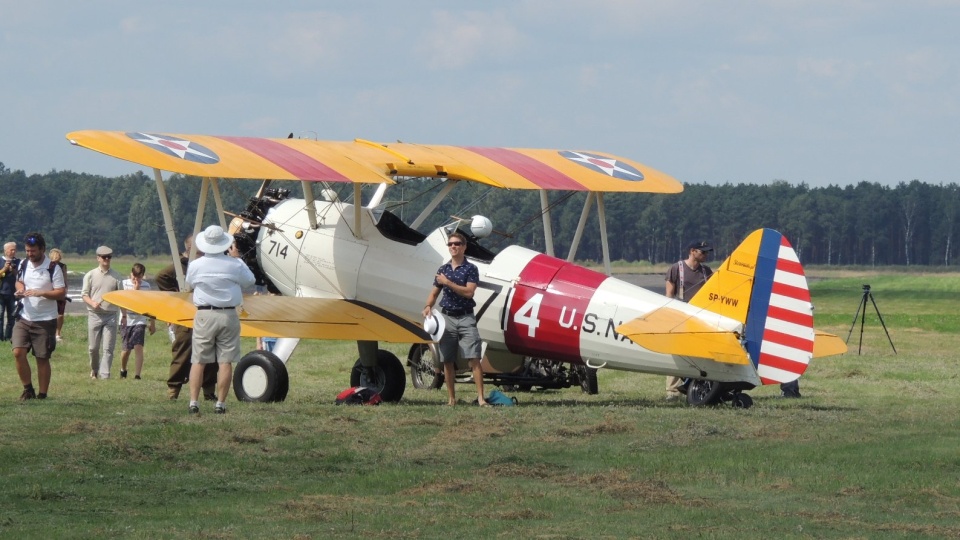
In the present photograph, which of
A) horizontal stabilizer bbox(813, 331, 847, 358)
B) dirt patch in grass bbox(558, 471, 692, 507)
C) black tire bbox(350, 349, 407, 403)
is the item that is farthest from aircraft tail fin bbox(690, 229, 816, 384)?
dirt patch in grass bbox(558, 471, 692, 507)

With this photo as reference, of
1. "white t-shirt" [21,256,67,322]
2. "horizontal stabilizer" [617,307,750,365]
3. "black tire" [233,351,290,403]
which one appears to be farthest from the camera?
"black tire" [233,351,290,403]

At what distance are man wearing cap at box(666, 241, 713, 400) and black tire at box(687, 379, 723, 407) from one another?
1.24 meters

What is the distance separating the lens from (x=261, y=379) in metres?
12.6

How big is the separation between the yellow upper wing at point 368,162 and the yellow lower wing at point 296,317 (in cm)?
122

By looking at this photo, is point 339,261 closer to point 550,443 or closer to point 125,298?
point 125,298

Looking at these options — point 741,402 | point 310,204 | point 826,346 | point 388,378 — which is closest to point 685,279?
point 826,346

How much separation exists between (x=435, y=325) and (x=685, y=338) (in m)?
2.11

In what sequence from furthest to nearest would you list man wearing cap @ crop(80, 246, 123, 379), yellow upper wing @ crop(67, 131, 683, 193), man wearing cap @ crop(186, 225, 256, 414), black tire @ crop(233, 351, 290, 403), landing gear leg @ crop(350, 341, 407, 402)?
man wearing cap @ crop(80, 246, 123, 379)
landing gear leg @ crop(350, 341, 407, 402)
black tire @ crop(233, 351, 290, 403)
yellow upper wing @ crop(67, 131, 683, 193)
man wearing cap @ crop(186, 225, 256, 414)

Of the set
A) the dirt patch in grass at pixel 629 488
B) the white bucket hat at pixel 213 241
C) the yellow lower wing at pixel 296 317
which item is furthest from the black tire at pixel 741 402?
the white bucket hat at pixel 213 241

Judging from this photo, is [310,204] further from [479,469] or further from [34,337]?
[479,469]

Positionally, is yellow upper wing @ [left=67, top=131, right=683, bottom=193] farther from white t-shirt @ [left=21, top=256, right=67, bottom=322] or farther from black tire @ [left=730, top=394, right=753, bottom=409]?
black tire @ [left=730, top=394, right=753, bottom=409]

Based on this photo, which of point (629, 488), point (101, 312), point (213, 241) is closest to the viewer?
point (629, 488)

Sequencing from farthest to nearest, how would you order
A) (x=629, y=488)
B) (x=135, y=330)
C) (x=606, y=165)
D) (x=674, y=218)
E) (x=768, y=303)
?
1. (x=674, y=218)
2. (x=135, y=330)
3. (x=606, y=165)
4. (x=768, y=303)
5. (x=629, y=488)

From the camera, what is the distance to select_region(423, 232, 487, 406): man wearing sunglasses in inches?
476
